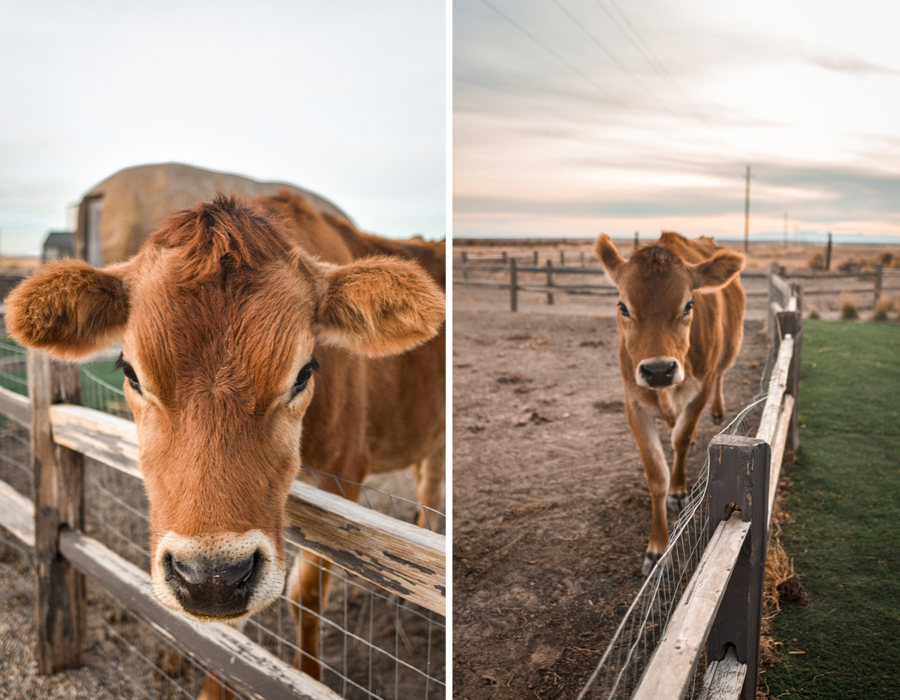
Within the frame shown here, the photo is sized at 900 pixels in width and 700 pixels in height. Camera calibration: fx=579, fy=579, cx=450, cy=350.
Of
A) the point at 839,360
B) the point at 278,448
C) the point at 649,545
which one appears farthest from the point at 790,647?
the point at 839,360

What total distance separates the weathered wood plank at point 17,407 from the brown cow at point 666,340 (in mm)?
2235

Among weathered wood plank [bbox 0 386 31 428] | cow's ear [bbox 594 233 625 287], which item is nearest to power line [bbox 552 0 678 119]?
cow's ear [bbox 594 233 625 287]

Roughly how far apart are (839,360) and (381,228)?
3.20 m

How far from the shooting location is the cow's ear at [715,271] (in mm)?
2205

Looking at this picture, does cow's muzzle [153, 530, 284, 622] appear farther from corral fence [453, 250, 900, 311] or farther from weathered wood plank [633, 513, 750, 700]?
corral fence [453, 250, 900, 311]

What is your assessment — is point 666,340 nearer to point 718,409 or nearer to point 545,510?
point 545,510

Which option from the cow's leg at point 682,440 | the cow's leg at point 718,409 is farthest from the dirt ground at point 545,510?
the cow's leg at point 682,440

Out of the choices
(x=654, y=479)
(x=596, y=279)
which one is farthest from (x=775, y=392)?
(x=596, y=279)

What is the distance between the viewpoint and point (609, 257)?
2.40 meters

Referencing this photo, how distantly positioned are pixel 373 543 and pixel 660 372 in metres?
1.35

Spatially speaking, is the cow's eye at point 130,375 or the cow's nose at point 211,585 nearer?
the cow's nose at point 211,585

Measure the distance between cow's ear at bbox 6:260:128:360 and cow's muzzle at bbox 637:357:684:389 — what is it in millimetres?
1635

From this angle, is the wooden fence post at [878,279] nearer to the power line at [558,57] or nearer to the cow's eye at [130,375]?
the power line at [558,57]

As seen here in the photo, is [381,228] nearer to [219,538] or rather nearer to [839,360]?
[219,538]
